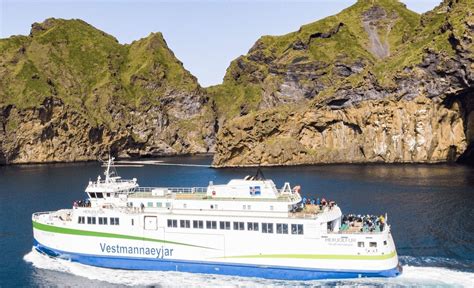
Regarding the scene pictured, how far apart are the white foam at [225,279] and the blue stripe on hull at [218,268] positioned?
35cm

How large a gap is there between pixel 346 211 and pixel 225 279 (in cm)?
2564

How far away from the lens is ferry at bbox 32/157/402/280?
36.7 m

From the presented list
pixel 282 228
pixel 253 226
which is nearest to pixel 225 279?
pixel 253 226

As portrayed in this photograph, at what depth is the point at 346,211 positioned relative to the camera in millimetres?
59531

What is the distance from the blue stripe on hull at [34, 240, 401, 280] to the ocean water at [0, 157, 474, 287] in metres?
0.50

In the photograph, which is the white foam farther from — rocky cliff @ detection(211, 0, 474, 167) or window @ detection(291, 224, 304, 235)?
rocky cliff @ detection(211, 0, 474, 167)

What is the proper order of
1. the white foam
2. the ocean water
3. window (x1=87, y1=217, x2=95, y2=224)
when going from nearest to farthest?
the white foam
the ocean water
window (x1=87, y1=217, x2=95, y2=224)

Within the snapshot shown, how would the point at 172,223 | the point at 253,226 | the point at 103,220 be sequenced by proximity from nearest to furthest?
the point at 253,226
the point at 172,223
the point at 103,220

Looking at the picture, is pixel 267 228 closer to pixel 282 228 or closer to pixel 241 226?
pixel 282 228

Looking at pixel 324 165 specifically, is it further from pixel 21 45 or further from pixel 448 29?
pixel 21 45

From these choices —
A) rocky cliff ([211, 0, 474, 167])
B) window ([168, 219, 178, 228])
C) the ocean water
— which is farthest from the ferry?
rocky cliff ([211, 0, 474, 167])

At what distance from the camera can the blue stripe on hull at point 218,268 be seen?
3659 cm

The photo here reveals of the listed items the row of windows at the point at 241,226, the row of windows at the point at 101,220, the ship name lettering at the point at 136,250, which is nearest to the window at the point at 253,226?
the row of windows at the point at 241,226

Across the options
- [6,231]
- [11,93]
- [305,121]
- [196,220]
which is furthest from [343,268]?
[11,93]
